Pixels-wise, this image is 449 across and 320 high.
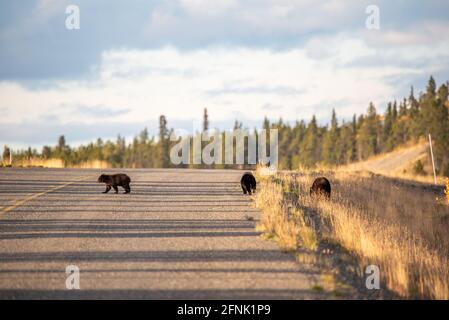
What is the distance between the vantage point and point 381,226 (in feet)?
45.0

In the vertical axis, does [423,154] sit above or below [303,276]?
above

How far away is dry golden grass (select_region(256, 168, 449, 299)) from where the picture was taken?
29.7ft

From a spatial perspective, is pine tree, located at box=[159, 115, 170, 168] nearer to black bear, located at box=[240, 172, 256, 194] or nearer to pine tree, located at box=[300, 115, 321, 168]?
pine tree, located at box=[300, 115, 321, 168]

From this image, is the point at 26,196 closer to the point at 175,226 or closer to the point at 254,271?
the point at 175,226

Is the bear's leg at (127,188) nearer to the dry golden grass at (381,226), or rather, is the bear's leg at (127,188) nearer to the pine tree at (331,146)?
the dry golden grass at (381,226)

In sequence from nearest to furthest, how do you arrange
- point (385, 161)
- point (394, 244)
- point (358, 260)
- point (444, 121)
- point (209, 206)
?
1. point (358, 260)
2. point (394, 244)
3. point (209, 206)
4. point (444, 121)
5. point (385, 161)

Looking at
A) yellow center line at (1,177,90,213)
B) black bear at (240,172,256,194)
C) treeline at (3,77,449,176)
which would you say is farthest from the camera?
treeline at (3,77,449,176)

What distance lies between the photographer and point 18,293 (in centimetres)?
739

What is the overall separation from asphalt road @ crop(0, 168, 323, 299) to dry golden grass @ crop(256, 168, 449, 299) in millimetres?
896

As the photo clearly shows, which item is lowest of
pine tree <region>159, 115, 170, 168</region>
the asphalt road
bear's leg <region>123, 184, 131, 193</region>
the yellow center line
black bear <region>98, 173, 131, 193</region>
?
the asphalt road

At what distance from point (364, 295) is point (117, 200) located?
10.3m

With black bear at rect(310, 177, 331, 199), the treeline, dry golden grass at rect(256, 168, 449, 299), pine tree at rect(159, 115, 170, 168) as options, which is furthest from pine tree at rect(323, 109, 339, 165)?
black bear at rect(310, 177, 331, 199)

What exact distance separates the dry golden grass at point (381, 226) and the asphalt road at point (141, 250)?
35.3 inches

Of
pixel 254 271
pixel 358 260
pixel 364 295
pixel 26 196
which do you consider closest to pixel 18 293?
pixel 254 271
